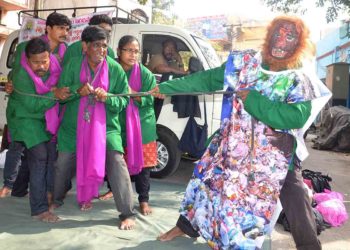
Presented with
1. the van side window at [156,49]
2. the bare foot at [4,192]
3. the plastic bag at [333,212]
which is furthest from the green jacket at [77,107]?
the plastic bag at [333,212]

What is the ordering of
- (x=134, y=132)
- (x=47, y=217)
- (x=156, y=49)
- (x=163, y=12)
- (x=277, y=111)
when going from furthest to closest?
(x=163, y=12), (x=156, y=49), (x=134, y=132), (x=47, y=217), (x=277, y=111)

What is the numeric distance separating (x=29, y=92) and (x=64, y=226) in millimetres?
A: 1168

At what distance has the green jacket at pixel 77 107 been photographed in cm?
358

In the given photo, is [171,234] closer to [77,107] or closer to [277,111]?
[77,107]

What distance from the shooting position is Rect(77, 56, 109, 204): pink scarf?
3471 millimetres

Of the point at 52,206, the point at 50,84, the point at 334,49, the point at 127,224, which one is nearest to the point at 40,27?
the point at 50,84

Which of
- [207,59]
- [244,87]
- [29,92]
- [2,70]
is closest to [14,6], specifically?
[2,70]

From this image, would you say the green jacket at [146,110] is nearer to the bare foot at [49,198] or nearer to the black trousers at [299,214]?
the bare foot at [49,198]

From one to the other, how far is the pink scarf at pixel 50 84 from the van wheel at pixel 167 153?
7.12 ft

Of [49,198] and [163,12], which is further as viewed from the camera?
[163,12]

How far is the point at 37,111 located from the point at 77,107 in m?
0.33

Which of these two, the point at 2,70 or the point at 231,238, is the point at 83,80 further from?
the point at 2,70

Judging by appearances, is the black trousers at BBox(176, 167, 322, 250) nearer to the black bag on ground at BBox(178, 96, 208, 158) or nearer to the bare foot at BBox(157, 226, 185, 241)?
the bare foot at BBox(157, 226, 185, 241)

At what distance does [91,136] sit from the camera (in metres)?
3.48
